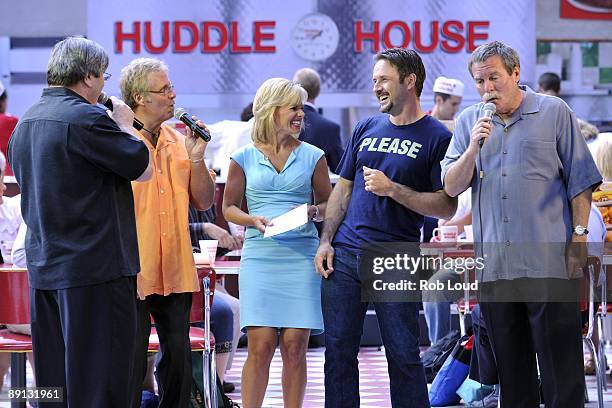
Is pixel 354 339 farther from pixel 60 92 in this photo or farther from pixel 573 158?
pixel 60 92

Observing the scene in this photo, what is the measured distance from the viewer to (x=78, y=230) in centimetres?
377

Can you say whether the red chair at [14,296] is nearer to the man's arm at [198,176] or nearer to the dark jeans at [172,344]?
the dark jeans at [172,344]

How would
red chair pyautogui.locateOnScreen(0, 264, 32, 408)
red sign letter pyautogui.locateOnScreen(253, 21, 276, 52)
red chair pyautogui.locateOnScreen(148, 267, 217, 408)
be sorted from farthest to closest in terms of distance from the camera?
red sign letter pyautogui.locateOnScreen(253, 21, 276, 52), red chair pyautogui.locateOnScreen(148, 267, 217, 408), red chair pyautogui.locateOnScreen(0, 264, 32, 408)

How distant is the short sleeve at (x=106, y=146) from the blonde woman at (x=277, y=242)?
1100 millimetres

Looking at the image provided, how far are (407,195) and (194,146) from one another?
0.86 m

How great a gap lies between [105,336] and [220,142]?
5041 mm

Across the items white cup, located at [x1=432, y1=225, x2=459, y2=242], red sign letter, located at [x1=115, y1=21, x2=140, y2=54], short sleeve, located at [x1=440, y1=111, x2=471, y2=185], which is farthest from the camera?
red sign letter, located at [x1=115, y1=21, x2=140, y2=54]

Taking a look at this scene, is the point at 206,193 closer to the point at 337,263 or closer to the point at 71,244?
the point at 337,263

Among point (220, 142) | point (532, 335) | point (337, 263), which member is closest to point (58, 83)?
point (337, 263)

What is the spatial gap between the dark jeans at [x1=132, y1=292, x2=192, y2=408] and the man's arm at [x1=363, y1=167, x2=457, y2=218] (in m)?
0.89

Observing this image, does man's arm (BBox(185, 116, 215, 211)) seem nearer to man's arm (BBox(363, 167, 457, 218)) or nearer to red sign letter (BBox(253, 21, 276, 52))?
man's arm (BBox(363, 167, 457, 218))

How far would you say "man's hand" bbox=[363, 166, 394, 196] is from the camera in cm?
429

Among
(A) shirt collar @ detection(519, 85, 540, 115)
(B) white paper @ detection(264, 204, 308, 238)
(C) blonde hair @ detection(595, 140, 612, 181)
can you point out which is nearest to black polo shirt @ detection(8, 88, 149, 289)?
(B) white paper @ detection(264, 204, 308, 238)

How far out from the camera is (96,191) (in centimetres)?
379
